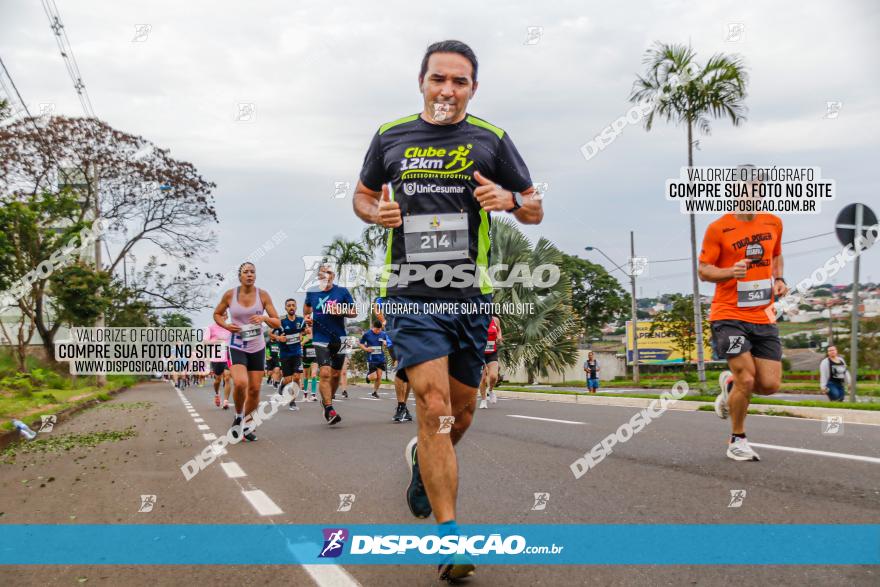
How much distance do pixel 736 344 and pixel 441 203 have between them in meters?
3.68

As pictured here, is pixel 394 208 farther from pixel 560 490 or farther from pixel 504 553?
pixel 560 490

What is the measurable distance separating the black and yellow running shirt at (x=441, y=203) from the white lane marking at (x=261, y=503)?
6.37ft

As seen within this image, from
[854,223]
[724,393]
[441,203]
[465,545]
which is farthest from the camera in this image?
[854,223]

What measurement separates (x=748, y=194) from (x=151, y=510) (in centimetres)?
527

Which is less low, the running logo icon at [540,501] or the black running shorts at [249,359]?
the black running shorts at [249,359]

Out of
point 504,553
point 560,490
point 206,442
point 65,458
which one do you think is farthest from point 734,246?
point 65,458

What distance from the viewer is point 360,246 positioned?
A: 42.5 m

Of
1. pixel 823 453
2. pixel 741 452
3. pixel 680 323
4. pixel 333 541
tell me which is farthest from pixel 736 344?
pixel 680 323

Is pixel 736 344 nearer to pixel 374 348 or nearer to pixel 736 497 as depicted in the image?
pixel 736 497

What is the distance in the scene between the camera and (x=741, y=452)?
6.25 m

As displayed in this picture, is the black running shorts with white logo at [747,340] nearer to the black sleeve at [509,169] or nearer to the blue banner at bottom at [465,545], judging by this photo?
the blue banner at bottom at [465,545]

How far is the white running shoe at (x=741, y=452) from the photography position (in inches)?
244

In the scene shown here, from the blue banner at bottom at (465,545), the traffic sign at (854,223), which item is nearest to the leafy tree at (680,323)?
the traffic sign at (854,223)

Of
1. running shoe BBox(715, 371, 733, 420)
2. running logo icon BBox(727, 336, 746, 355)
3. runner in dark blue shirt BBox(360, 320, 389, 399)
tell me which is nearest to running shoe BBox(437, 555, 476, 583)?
running logo icon BBox(727, 336, 746, 355)
